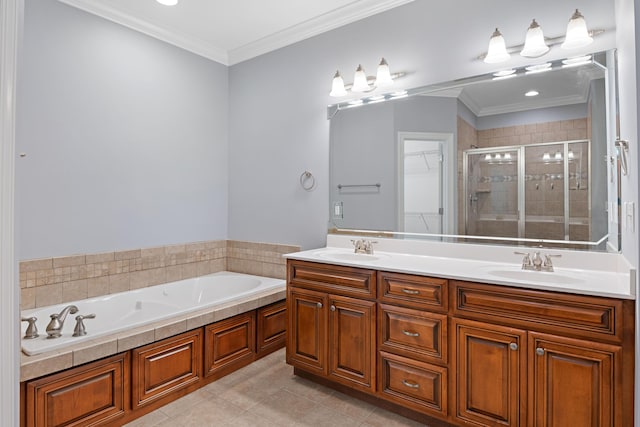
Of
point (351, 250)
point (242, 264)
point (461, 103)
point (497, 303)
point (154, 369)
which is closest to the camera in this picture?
point (497, 303)

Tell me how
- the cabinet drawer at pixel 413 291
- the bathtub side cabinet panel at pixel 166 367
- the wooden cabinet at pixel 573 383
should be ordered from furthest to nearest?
1. the bathtub side cabinet panel at pixel 166 367
2. the cabinet drawer at pixel 413 291
3. the wooden cabinet at pixel 573 383

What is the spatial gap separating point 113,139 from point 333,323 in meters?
2.33

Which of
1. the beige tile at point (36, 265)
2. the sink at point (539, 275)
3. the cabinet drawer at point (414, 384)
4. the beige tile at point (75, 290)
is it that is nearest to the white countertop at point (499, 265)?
the sink at point (539, 275)

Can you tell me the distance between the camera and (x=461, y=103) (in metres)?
2.48

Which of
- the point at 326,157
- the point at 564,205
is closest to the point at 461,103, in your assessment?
the point at 564,205

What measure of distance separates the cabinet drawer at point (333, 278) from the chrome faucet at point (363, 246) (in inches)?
18.7

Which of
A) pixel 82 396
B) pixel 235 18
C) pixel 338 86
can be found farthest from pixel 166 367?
pixel 235 18

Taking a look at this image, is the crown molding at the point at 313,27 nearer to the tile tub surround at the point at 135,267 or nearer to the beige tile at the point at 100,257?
the tile tub surround at the point at 135,267

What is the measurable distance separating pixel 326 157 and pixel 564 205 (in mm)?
1805

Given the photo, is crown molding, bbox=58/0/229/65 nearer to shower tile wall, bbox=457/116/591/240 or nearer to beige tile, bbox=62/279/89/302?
beige tile, bbox=62/279/89/302

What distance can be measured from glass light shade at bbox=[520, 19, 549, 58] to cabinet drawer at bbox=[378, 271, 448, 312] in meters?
1.46

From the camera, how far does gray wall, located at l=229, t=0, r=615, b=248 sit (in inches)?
90.3

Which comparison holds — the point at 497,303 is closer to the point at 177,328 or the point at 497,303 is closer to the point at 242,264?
the point at 177,328

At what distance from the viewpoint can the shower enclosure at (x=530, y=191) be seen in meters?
2.09
